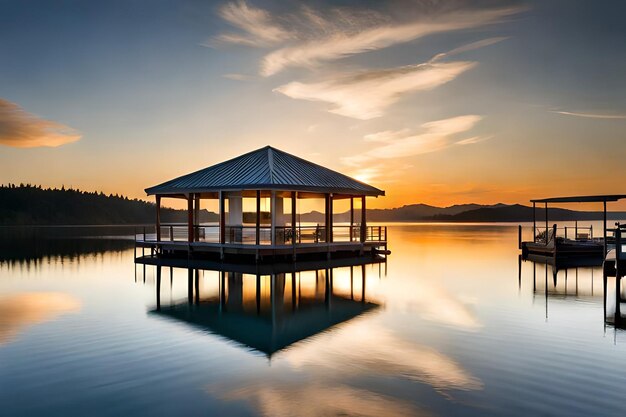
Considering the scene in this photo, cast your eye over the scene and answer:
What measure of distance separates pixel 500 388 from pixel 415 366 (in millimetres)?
1589

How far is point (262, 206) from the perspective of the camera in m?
25.8

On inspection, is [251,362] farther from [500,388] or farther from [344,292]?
[344,292]

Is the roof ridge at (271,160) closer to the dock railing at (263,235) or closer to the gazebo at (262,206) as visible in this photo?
the gazebo at (262,206)

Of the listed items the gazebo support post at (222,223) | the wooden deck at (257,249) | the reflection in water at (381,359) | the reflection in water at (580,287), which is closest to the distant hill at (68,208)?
the wooden deck at (257,249)

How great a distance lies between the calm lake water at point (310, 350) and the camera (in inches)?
265

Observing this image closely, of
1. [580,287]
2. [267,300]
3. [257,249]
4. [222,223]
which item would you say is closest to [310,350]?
[267,300]

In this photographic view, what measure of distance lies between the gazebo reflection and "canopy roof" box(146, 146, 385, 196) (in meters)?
3.95

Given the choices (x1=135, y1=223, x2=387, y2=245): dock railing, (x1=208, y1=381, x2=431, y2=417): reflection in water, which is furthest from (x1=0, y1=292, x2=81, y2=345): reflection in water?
(x1=135, y1=223, x2=387, y2=245): dock railing

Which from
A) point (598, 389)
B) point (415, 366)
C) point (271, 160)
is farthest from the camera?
point (271, 160)

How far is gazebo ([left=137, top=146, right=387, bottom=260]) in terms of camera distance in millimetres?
22969

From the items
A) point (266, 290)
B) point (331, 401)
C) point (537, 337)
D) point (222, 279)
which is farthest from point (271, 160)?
point (331, 401)

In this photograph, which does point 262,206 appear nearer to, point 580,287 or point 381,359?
point 580,287

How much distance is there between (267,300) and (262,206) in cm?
1098

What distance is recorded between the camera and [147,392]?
23.1ft
